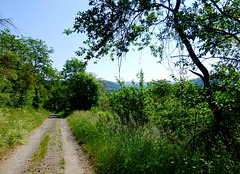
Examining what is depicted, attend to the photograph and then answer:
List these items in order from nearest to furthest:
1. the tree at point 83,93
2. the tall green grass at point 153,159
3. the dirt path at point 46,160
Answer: the tall green grass at point 153,159
the dirt path at point 46,160
the tree at point 83,93

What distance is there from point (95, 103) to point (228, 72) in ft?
82.0

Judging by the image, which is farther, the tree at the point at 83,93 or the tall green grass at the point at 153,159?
the tree at the point at 83,93

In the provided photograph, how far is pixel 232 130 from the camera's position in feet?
11.6

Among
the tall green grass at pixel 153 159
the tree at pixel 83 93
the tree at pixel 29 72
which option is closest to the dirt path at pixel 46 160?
the tall green grass at pixel 153 159

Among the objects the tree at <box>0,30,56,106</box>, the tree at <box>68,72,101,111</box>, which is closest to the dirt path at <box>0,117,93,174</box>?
the tree at <box>0,30,56,106</box>

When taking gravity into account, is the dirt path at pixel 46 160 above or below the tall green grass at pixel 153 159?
below

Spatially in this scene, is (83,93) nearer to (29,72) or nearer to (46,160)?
(29,72)

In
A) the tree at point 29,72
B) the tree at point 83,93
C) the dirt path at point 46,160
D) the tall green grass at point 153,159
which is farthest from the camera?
the tree at point 83,93

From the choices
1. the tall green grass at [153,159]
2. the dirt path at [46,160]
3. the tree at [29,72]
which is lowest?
the dirt path at [46,160]

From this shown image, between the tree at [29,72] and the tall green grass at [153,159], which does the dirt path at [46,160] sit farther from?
the tree at [29,72]

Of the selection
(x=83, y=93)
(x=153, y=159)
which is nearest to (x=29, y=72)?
(x=83, y=93)

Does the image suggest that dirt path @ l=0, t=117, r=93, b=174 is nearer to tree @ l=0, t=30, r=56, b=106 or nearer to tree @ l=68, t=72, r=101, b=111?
tree @ l=0, t=30, r=56, b=106

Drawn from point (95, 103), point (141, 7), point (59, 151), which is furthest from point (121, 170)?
point (95, 103)

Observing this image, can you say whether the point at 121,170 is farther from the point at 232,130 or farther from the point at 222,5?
the point at 222,5
